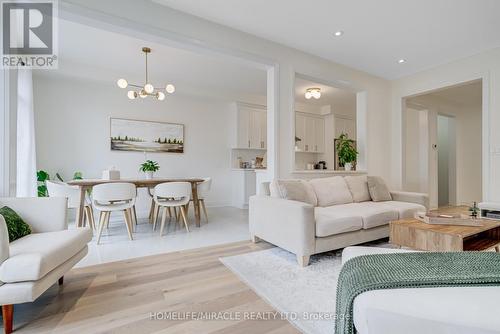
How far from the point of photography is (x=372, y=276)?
0.99 metres

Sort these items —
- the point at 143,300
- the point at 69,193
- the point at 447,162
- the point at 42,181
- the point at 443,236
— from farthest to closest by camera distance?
the point at 447,162 < the point at 42,181 < the point at 69,193 < the point at 443,236 < the point at 143,300

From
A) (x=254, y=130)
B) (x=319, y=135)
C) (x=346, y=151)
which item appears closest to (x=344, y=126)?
(x=319, y=135)

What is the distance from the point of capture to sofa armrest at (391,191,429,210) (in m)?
3.49

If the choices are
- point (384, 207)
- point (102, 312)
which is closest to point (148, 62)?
point (102, 312)

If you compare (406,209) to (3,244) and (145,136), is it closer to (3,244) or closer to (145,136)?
(3,244)

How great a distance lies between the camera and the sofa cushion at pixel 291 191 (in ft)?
9.53

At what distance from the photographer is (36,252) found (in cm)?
153

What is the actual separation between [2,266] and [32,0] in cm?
230

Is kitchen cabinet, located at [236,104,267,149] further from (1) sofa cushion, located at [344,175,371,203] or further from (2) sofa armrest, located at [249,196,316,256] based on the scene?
(2) sofa armrest, located at [249,196,316,256]

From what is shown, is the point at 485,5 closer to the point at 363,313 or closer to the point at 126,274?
the point at 363,313

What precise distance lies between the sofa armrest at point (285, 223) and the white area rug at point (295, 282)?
17 cm

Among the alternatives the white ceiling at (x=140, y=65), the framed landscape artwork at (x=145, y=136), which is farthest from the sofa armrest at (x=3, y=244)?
the framed landscape artwork at (x=145, y=136)

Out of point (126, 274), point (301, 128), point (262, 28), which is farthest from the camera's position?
point (301, 128)

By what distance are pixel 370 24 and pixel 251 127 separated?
347 cm
